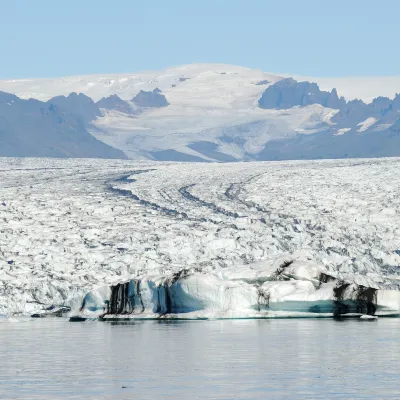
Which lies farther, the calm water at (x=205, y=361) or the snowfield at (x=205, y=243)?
the snowfield at (x=205, y=243)

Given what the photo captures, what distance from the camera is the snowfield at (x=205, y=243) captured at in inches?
914

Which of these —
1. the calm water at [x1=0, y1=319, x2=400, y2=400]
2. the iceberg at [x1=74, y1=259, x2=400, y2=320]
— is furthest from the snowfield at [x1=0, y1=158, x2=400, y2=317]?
the calm water at [x1=0, y1=319, x2=400, y2=400]

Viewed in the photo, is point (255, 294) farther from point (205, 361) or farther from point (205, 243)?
point (205, 243)

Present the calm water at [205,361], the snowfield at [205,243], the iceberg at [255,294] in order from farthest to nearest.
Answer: the snowfield at [205,243]
the iceberg at [255,294]
the calm water at [205,361]

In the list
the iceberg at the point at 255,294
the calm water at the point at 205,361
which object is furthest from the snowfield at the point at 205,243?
the calm water at the point at 205,361

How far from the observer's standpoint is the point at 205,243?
31.6m

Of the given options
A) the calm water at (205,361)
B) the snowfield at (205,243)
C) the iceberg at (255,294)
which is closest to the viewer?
the calm water at (205,361)

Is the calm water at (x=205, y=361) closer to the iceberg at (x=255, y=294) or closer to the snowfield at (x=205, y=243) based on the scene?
the iceberg at (x=255, y=294)

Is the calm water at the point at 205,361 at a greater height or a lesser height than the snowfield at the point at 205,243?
lesser

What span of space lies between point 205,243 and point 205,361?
16905mm

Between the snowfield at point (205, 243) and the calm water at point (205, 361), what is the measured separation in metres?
1.18

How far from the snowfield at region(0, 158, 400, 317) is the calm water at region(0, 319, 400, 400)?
1175mm

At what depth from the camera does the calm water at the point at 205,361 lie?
1157cm

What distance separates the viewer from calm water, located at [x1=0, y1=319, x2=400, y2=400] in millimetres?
11570
